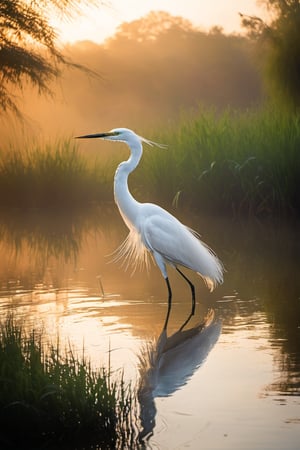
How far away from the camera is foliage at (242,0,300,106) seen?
16703mm

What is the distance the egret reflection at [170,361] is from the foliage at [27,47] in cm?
294

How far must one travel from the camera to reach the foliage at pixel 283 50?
16.7 m

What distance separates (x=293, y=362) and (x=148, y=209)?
2628 millimetres

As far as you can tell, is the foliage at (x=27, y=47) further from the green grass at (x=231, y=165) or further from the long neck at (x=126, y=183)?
the green grass at (x=231, y=165)

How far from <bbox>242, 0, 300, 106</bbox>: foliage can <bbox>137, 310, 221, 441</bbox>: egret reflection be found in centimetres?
1081

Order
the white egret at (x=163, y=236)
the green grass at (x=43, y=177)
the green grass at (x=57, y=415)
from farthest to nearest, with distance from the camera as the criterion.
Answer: the green grass at (x=43, y=177), the white egret at (x=163, y=236), the green grass at (x=57, y=415)

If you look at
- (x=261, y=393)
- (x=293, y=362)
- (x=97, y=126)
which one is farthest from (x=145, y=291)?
(x=97, y=126)

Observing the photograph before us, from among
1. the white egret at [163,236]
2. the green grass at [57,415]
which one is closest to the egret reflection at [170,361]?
the green grass at [57,415]

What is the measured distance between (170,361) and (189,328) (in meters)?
0.94

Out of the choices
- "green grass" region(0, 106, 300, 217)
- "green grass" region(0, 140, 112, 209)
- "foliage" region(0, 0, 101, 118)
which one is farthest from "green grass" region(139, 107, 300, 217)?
"foliage" region(0, 0, 101, 118)

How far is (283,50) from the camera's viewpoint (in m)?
16.8

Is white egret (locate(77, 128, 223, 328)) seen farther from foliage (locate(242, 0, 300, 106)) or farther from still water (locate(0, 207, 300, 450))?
foliage (locate(242, 0, 300, 106))

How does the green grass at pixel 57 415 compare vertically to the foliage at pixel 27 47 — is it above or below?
below

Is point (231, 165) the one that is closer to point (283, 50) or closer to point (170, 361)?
point (283, 50)
